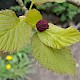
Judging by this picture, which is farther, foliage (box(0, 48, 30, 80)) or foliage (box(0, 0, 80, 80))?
foliage (box(0, 48, 30, 80))

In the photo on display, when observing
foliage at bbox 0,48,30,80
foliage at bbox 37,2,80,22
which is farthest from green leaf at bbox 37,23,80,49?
foliage at bbox 37,2,80,22

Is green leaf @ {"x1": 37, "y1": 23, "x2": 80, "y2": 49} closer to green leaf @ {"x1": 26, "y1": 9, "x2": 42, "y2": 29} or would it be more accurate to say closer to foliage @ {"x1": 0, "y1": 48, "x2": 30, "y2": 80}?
green leaf @ {"x1": 26, "y1": 9, "x2": 42, "y2": 29}

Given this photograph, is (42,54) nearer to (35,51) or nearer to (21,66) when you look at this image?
A: (35,51)

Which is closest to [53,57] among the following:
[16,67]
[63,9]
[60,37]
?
[60,37]

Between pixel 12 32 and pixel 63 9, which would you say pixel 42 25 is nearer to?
pixel 12 32

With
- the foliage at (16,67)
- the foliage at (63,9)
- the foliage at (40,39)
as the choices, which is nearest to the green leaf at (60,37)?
the foliage at (40,39)

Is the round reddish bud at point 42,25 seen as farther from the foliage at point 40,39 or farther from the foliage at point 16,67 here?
the foliage at point 16,67
